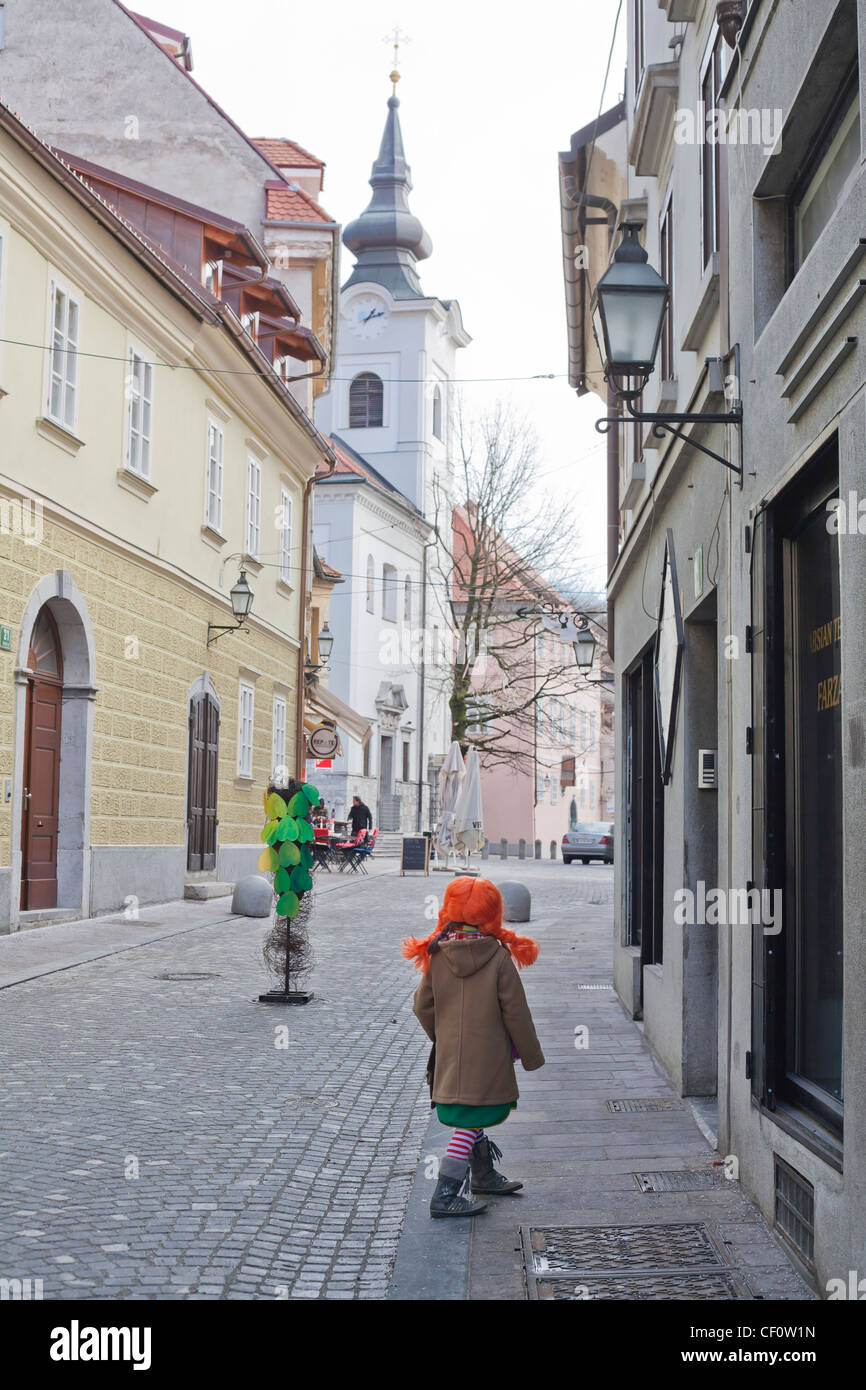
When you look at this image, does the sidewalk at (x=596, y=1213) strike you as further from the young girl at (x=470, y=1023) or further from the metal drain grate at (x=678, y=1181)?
the young girl at (x=470, y=1023)

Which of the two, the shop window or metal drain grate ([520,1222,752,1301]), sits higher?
the shop window

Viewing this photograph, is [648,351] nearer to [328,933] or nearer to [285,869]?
[285,869]

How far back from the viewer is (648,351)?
662 cm

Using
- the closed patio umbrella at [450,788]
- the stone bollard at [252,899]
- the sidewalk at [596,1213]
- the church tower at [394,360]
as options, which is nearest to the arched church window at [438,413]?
the church tower at [394,360]

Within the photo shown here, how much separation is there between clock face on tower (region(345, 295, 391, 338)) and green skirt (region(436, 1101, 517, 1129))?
167 ft

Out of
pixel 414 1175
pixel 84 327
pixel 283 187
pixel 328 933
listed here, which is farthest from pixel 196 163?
pixel 414 1175

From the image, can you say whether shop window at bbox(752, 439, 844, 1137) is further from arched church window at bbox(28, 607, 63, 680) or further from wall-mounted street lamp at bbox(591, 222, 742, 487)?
arched church window at bbox(28, 607, 63, 680)

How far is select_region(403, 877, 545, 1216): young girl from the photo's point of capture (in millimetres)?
5531

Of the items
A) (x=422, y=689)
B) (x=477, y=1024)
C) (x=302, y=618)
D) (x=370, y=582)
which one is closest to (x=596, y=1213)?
(x=477, y=1024)

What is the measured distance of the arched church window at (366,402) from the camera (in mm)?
54125

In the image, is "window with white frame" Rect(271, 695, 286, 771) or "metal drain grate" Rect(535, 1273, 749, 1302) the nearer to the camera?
"metal drain grate" Rect(535, 1273, 749, 1302)

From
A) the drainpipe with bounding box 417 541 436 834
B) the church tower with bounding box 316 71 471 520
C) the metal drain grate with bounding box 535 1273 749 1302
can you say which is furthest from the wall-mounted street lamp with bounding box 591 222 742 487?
the church tower with bounding box 316 71 471 520

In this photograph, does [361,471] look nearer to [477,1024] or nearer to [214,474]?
[214,474]
